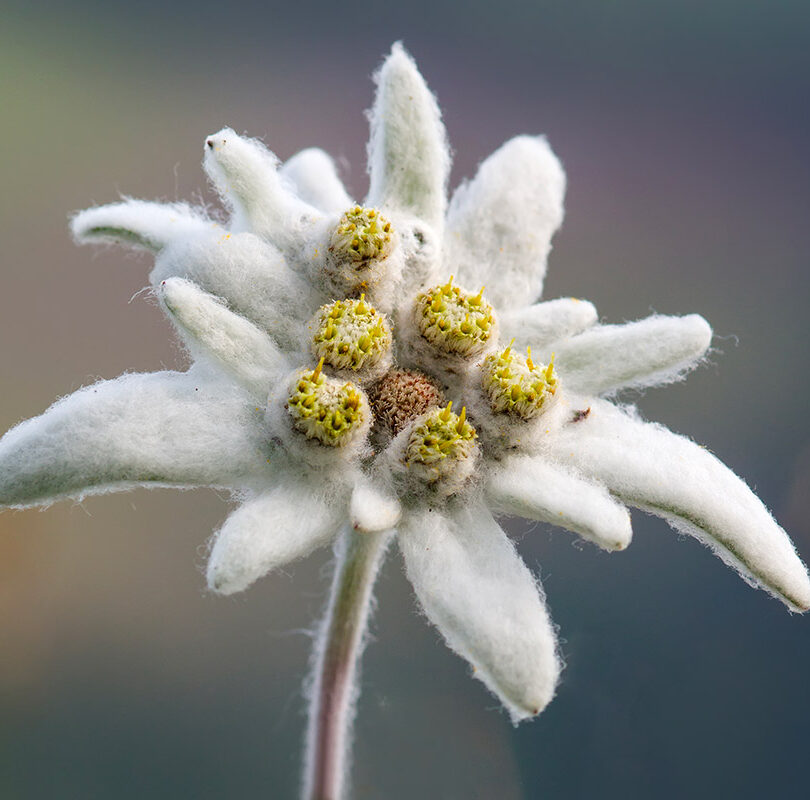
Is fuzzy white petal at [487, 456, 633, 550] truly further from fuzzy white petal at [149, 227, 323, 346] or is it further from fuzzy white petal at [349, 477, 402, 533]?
fuzzy white petal at [149, 227, 323, 346]

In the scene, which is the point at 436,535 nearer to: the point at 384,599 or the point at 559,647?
the point at 559,647

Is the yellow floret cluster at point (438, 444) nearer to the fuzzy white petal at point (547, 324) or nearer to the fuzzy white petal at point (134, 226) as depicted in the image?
the fuzzy white petal at point (547, 324)

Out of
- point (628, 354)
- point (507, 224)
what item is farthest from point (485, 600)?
point (507, 224)

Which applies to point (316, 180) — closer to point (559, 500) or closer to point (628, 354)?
point (628, 354)

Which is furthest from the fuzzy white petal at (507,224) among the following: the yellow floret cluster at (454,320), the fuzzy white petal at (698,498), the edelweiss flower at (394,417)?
the fuzzy white petal at (698,498)

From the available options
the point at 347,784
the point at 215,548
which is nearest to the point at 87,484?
the point at 215,548
